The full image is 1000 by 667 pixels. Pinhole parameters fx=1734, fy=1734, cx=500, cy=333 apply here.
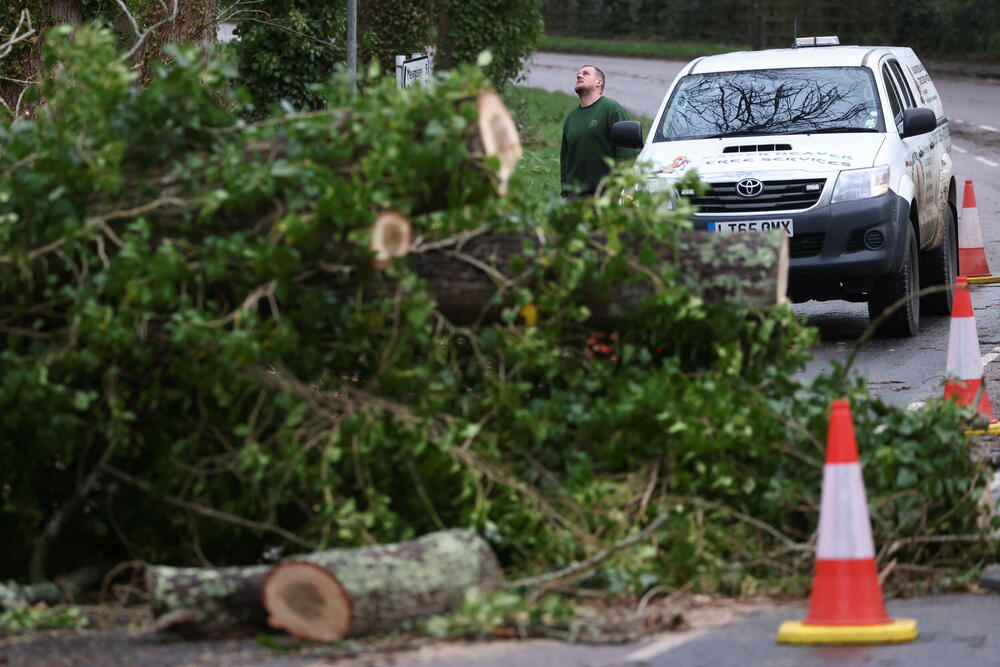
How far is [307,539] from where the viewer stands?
6254 mm

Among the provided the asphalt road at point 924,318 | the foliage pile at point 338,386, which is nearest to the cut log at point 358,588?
the foliage pile at point 338,386

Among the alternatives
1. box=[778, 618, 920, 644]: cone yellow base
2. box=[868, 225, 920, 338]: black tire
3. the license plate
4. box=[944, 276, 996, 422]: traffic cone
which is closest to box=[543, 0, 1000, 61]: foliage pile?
box=[868, 225, 920, 338]: black tire

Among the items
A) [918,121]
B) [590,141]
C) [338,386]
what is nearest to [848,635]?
[338,386]

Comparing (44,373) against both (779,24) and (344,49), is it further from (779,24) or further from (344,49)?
(779,24)

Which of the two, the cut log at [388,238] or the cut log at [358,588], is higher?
the cut log at [388,238]

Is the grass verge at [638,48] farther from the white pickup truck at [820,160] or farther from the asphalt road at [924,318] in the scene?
the white pickup truck at [820,160]

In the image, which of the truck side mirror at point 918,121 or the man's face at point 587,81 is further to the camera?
the man's face at point 587,81

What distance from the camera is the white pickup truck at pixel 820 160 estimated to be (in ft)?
37.7

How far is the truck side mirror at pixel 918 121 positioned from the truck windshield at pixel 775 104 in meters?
0.18

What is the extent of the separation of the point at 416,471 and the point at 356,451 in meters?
0.26

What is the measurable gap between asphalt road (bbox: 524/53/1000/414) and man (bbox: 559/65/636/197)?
6.54 ft

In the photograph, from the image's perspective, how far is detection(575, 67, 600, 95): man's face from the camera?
12.2 meters

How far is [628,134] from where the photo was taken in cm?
1171

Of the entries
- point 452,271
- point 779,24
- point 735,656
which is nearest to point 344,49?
point 452,271
